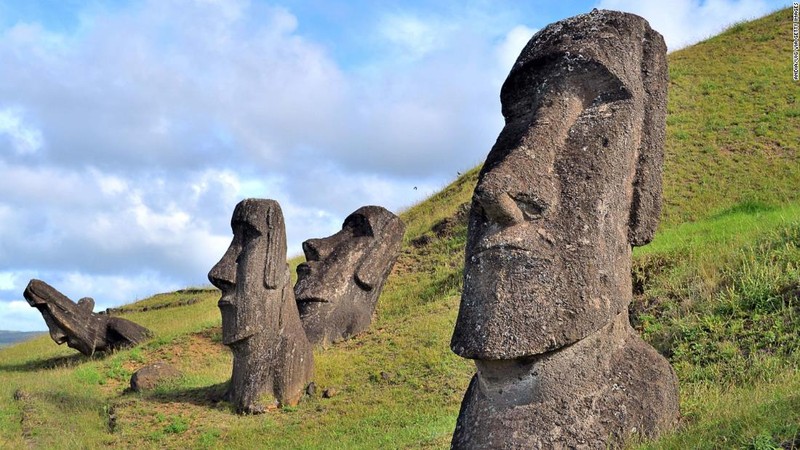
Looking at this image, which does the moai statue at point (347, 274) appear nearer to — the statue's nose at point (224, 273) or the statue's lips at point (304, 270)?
the statue's lips at point (304, 270)

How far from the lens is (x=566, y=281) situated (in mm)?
5715

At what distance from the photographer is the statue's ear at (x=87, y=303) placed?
21019 millimetres

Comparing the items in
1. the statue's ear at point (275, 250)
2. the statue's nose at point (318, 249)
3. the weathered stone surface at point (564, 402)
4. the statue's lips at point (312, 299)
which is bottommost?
the weathered stone surface at point (564, 402)

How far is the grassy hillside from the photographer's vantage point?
8.59 metres

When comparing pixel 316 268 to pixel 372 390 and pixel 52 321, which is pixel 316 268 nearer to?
pixel 372 390

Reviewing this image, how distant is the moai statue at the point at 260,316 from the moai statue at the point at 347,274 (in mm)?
3018

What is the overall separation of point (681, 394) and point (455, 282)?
37.5 ft

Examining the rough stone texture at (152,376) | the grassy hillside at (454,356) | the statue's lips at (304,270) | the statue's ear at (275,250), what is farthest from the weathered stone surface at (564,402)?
the statue's lips at (304,270)

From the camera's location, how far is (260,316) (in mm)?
13359

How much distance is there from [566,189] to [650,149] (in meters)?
1.08

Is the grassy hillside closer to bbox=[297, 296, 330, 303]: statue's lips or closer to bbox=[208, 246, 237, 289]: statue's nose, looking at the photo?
bbox=[297, 296, 330, 303]: statue's lips

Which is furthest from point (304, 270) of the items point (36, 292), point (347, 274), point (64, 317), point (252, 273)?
point (36, 292)

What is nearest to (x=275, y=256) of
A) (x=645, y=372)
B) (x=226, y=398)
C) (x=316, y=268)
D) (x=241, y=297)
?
(x=241, y=297)

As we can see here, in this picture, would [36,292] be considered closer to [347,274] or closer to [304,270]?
[304,270]
